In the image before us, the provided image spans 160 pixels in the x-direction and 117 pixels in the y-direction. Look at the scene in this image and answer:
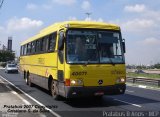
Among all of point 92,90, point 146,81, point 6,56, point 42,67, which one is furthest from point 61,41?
point 6,56

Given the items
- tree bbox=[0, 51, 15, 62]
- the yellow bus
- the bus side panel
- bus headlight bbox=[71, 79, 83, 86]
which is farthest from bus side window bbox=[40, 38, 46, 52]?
tree bbox=[0, 51, 15, 62]

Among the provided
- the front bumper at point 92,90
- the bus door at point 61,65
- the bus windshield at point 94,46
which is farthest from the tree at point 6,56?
the front bumper at point 92,90

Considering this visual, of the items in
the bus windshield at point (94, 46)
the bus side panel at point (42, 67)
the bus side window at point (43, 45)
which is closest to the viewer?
the bus windshield at point (94, 46)

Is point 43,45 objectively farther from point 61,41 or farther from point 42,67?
point 61,41

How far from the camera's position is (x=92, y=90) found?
14.0 m

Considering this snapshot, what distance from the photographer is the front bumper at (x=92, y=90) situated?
13.7 metres

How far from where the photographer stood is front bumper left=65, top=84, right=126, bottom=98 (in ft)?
44.9

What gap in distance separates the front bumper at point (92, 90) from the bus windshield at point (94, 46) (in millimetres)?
1013

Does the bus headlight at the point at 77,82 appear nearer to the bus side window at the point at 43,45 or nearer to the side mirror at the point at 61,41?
the side mirror at the point at 61,41

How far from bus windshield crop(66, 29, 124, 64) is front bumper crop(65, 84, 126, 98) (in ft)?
3.32

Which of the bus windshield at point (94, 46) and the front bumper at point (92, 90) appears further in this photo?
the bus windshield at point (94, 46)

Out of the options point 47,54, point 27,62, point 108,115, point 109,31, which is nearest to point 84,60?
point 109,31

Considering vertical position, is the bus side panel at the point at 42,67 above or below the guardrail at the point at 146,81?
above

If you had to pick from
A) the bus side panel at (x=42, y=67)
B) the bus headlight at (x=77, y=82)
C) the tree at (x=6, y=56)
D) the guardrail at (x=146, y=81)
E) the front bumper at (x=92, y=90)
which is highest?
the tree at (x=6, y=56)
